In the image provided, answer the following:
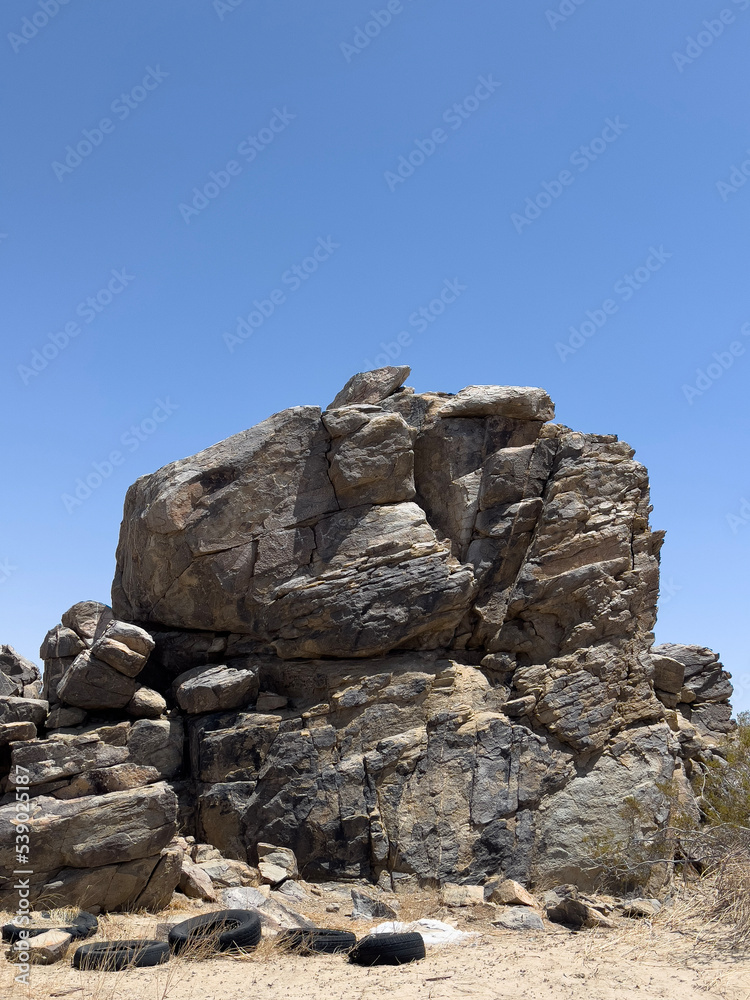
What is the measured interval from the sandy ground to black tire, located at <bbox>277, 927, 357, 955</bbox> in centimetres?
17

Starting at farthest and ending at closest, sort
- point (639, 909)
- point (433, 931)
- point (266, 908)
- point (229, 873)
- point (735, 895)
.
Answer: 1. point (229, 873)
2. point (639, 909)
3. point (266, 908)
4. point (433, 931)
5. point (735, 895)

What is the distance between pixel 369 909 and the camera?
561 inches

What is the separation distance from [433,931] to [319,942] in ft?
6.17

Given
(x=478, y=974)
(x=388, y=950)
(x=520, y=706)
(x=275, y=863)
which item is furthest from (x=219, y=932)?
(x=520, y=706)

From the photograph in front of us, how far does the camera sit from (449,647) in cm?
1827

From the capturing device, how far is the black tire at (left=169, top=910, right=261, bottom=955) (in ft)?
36.5

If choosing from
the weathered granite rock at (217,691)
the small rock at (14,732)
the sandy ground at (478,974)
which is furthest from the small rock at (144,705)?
the sandy ground at (478,974)

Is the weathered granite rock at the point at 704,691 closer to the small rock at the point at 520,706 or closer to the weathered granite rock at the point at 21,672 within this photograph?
the small rock at the point at 520,706

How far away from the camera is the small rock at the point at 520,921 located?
12414 mm

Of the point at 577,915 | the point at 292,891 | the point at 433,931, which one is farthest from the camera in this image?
the point at 292,891

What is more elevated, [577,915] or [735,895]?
[735,895]

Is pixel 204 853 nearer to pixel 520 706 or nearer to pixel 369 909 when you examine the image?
pixel 369 909

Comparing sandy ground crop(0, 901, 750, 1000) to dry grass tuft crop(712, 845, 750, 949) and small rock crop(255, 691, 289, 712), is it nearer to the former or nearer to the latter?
dry grass tuft crop(712, 845, 750, 949)

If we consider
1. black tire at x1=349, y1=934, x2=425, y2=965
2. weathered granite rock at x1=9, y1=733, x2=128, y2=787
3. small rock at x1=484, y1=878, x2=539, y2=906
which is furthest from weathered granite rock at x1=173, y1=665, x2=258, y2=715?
black tire at x1=349, y1=934, x2=425, y2=965
